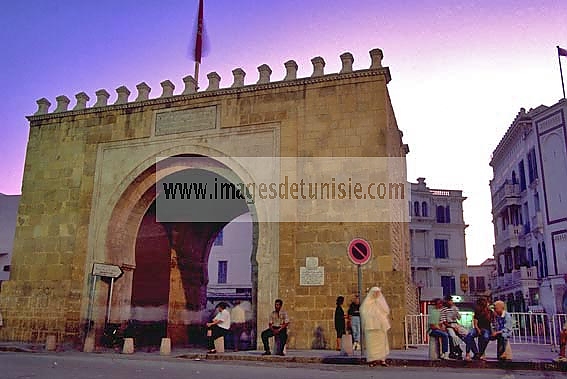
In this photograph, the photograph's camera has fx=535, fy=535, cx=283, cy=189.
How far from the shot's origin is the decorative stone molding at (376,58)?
41.0 feet

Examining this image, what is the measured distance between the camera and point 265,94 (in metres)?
13.3

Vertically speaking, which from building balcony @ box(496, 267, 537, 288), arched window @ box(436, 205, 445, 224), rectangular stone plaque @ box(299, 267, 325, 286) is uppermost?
arched window @ box(436, 205, 445, 224)

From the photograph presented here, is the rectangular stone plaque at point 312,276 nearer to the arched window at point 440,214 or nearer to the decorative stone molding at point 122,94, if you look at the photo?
the decorative stone molding at point 122,94

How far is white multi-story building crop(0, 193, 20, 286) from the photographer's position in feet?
82.1

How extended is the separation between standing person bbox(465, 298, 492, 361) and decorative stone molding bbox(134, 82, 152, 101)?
10074mm

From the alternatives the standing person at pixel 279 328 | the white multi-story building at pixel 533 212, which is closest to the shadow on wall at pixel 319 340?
the standing person at pixel 279 328

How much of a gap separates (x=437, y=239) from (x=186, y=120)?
85.2 feet

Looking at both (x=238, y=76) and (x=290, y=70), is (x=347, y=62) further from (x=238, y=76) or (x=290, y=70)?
(x=238, y=76)

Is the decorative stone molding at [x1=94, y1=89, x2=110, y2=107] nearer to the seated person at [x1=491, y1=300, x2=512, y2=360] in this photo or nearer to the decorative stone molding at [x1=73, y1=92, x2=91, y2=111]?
the decorative stone molding at [x1=73, y1=92, x2=91, y2=111]

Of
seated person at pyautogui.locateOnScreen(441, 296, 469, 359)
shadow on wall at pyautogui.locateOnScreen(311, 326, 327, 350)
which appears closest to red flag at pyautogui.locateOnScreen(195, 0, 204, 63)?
shadow on wall at pyautogui.locateOnScreen(311, 326, 327, 350)

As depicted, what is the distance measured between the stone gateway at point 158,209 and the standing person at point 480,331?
2.30 metres

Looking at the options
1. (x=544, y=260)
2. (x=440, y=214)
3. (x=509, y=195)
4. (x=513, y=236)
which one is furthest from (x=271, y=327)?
(x=440, y=214)

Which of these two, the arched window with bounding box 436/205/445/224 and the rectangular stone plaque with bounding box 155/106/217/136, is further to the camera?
the arched window with bounding box 436/205/445/224

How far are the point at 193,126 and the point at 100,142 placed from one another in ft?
9.28
